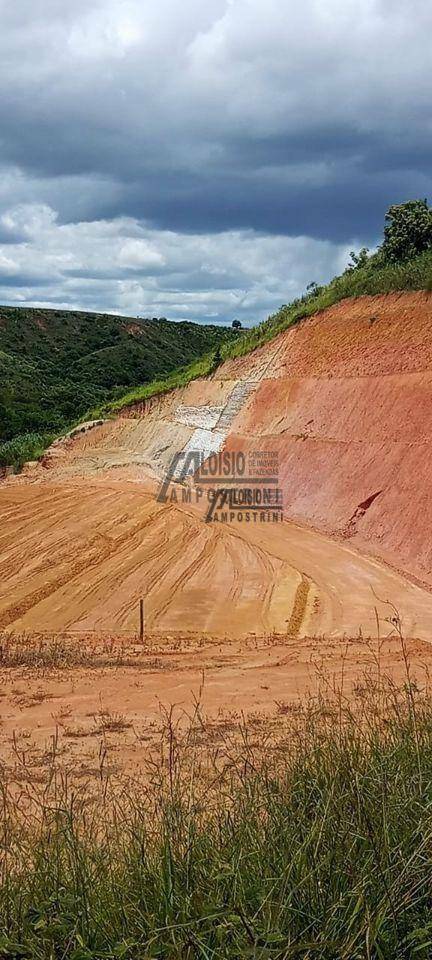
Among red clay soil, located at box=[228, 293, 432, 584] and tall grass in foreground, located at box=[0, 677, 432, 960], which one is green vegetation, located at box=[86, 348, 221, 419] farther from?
tall grass in foreground, located at box=[0, 677, 432, 960]

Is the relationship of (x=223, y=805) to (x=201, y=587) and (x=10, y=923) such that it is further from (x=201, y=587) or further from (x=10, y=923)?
(x=201, y=587)

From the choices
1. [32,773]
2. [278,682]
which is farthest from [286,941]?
[278,682]

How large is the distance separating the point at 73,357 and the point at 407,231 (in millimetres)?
49643

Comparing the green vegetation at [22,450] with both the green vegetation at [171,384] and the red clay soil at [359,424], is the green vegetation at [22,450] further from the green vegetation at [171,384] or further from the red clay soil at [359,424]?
the red clay soil at [359,424]

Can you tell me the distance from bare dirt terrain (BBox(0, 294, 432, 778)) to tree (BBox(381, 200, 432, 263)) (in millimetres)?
3777

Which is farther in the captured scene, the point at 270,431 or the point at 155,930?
the point at 270,431

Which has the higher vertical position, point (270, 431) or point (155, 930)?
point (270, 431)

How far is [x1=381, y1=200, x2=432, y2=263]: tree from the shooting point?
26.6m

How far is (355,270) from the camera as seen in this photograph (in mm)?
30328

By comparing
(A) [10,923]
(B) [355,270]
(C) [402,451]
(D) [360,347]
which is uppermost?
(B) [355,270]

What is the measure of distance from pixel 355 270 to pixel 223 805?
94.5 ft

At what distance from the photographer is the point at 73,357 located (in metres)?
72.1

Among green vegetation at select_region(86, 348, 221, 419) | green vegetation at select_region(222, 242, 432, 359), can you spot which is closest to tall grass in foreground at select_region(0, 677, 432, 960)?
green vegetation at select_region(222, 242, 432, 359)

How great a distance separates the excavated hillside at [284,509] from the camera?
44.4 feet
